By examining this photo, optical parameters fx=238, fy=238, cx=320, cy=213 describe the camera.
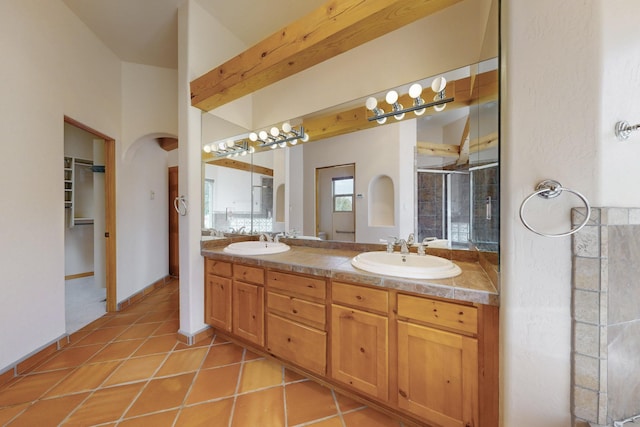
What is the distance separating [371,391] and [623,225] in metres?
1.37

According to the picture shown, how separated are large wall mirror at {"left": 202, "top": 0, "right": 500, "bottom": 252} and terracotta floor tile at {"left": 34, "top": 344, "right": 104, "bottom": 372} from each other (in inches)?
54.5

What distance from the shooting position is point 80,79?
233 centimetres

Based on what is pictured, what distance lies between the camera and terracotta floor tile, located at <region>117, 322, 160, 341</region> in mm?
2305

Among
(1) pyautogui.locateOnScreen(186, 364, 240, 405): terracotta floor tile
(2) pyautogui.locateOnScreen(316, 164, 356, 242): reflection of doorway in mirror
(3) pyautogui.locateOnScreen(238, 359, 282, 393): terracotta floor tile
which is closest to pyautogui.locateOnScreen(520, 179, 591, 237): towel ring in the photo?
(2) pyautogui.locateOnScreen(316, 164, 356, 242): reflection of doorway in mirror

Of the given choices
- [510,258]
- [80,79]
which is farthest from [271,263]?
[80,79]

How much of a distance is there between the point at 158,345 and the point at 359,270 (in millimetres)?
2027

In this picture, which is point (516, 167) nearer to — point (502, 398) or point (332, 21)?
point (502, 398)

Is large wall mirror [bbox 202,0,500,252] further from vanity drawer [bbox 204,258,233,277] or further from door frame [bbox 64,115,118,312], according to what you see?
door frame [bbox 64,115,118,312]

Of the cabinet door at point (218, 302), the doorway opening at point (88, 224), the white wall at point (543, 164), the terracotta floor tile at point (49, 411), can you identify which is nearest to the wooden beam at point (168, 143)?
the doorway opening at point (88, 224)

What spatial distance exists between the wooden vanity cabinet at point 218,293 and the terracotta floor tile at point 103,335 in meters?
0.95

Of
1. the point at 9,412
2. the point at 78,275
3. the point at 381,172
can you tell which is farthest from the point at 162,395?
the point at 78,275

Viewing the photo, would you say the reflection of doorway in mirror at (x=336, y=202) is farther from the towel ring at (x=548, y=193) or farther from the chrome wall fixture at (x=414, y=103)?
the towel ring at (x=548, y=193)

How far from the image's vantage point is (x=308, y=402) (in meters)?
1.50

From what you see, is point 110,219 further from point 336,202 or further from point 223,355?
point 336,202
